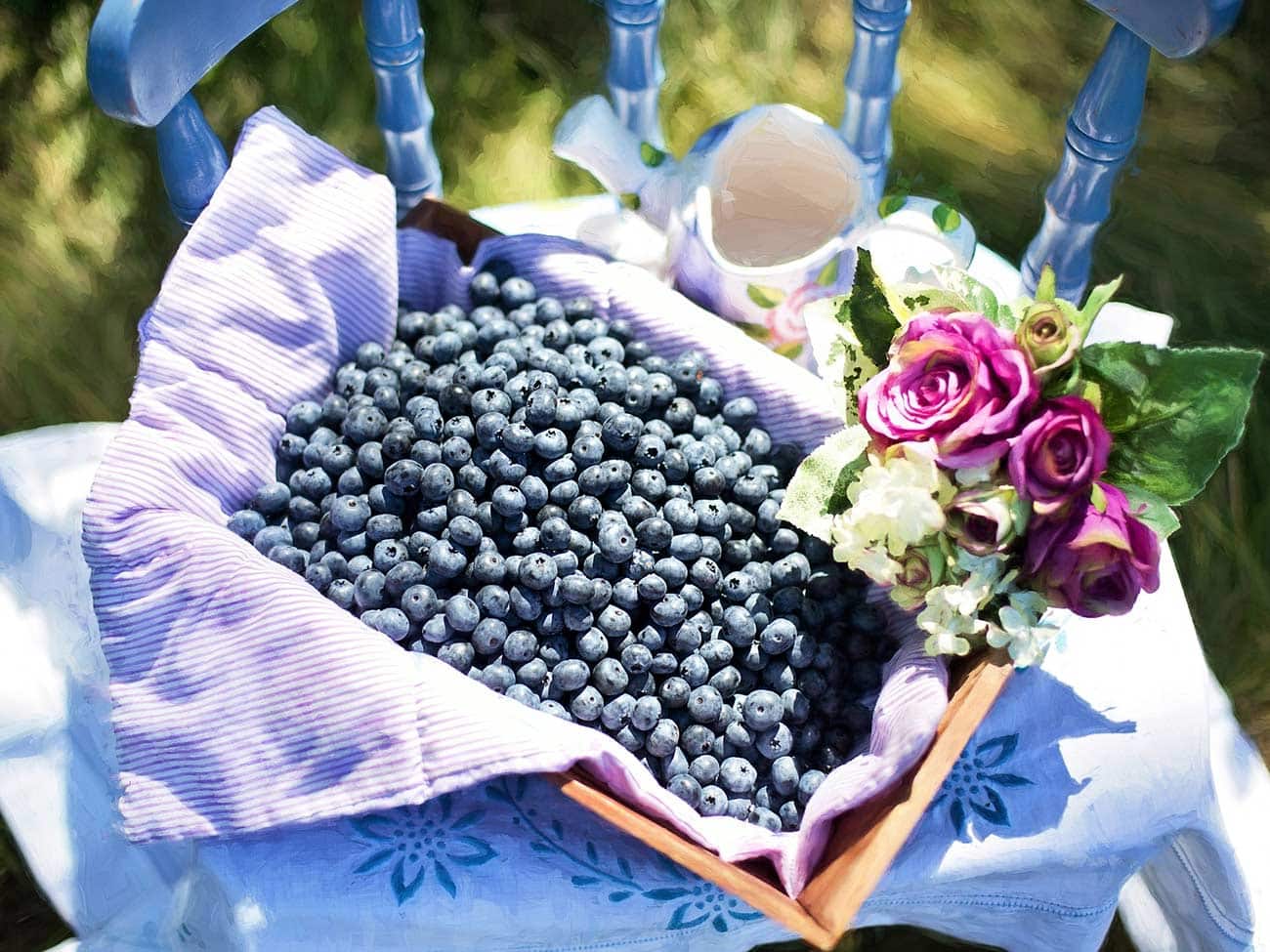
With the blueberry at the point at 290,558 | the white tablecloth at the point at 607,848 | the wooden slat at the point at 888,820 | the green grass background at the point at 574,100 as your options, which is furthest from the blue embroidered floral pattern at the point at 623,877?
the green grass background at the point at 574,100

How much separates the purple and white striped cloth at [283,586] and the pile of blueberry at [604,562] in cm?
4

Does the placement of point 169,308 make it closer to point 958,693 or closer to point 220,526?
point 220,526

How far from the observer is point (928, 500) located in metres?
0.73

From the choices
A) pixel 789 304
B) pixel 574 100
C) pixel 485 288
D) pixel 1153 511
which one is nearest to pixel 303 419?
pixel 485 288

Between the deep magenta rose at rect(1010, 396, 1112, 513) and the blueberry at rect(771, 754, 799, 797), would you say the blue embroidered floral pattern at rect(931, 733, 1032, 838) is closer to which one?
the blueberry at rect(771, 754, 799, 797)

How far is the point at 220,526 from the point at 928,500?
1.59 feet

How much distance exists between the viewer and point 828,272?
0.97 m

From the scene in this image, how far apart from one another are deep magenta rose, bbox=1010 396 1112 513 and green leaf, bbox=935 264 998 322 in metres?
0.11

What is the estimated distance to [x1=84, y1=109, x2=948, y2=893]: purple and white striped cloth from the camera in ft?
2.44

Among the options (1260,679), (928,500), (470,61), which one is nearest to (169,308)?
(928,500)

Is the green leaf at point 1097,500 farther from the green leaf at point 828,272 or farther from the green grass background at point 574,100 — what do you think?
the green grass background at point 574,100

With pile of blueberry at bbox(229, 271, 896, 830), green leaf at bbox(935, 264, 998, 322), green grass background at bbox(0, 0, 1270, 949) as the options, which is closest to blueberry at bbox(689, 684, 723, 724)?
pile of blueberry at bbox(229, 271, 896, 830)

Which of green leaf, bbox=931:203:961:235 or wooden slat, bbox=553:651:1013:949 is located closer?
wooden slat, bbox=553:651:1013:949

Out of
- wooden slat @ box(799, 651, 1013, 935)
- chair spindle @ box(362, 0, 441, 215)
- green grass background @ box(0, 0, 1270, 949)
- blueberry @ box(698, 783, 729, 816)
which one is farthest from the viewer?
green grass background @ box(0, 0, 1270, 949)
